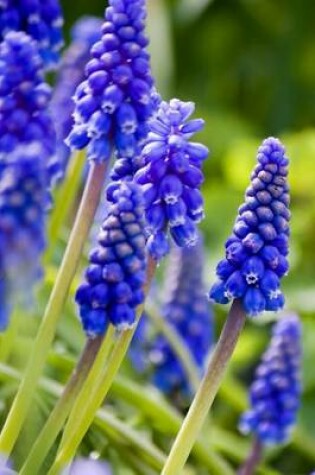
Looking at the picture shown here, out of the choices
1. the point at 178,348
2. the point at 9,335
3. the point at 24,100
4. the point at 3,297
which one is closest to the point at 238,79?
the point at 178,348

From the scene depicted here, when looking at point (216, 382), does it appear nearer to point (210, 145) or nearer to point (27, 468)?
point (27, 468)

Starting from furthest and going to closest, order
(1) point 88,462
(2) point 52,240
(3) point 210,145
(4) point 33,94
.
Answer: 1. (3) point 210,145
2. (2) point 52,240
3. (1) point 88,462
4. (4) point 33,94

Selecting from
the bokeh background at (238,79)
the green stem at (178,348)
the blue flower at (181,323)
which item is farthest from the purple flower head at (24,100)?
the bokeh background at (238,79)

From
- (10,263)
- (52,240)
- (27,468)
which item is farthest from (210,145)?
(10,263)

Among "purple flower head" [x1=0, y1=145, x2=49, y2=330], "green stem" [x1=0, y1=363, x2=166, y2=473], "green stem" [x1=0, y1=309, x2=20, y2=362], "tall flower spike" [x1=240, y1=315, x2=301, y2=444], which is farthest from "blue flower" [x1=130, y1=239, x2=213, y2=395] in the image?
"purple flower head" [x1=0, y1=145, x2=49, y2=330]

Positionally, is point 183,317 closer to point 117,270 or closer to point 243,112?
point 117,270

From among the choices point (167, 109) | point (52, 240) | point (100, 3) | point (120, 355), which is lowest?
point (120, 355)
